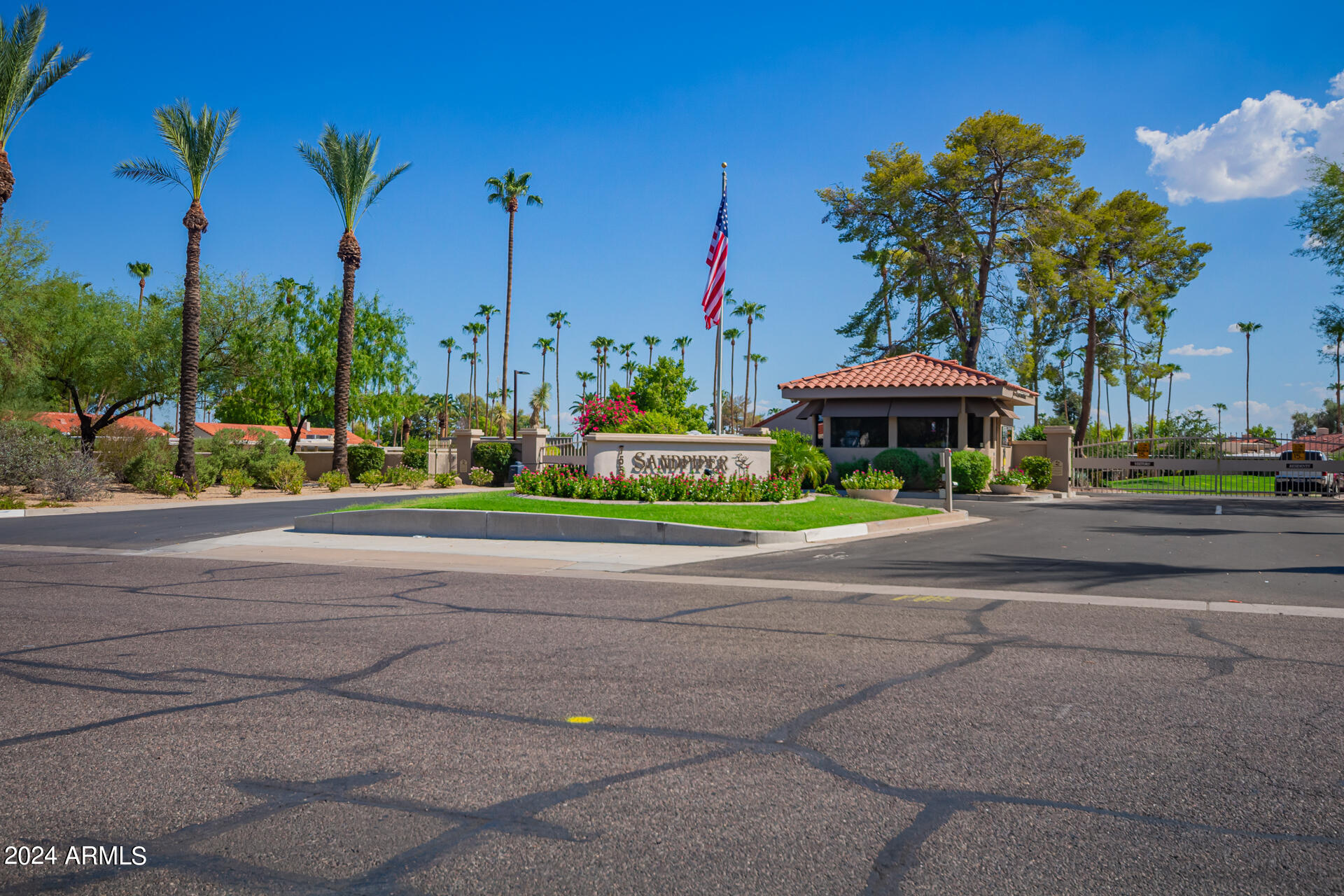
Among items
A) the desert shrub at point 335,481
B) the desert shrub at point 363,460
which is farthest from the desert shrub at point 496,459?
the desert shrub at point 335,481

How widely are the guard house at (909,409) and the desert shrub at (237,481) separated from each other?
62.3 ft

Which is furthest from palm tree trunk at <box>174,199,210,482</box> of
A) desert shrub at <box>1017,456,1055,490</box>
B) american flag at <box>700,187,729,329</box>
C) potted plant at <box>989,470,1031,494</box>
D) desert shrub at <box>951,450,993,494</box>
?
desert shrub at <box>1017,456,1055,490</box>

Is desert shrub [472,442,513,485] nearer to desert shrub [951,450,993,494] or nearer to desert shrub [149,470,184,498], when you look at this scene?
desert shrub [149,470,184,498]

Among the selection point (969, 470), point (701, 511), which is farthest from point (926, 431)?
point (701, 511)

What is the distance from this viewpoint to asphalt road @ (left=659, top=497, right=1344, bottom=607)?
10.4 m

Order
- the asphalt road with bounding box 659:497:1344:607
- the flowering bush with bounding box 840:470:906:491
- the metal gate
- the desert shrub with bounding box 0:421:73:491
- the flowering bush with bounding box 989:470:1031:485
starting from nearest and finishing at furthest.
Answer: the asphalt road with bounding box 659:497:1344:607 → the desert shrub with bounding box 0:421:73:491 → the flowering bush with bounding box 840:470:906:491 → the flowering bush with bounding box 989:470:1031:485 → the metal gate

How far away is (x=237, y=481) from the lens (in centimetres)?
2817

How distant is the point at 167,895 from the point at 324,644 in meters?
4.04

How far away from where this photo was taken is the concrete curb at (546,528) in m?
15.1

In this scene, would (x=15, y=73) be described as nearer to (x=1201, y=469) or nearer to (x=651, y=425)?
(x=651, y=425)

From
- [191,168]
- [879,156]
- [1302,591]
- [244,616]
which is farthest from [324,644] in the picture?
[879,156]

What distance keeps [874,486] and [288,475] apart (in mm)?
19906

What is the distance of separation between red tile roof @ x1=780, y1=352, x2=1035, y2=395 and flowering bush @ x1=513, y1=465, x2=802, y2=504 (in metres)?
13.6

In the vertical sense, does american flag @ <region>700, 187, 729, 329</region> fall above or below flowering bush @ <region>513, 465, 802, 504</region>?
above
